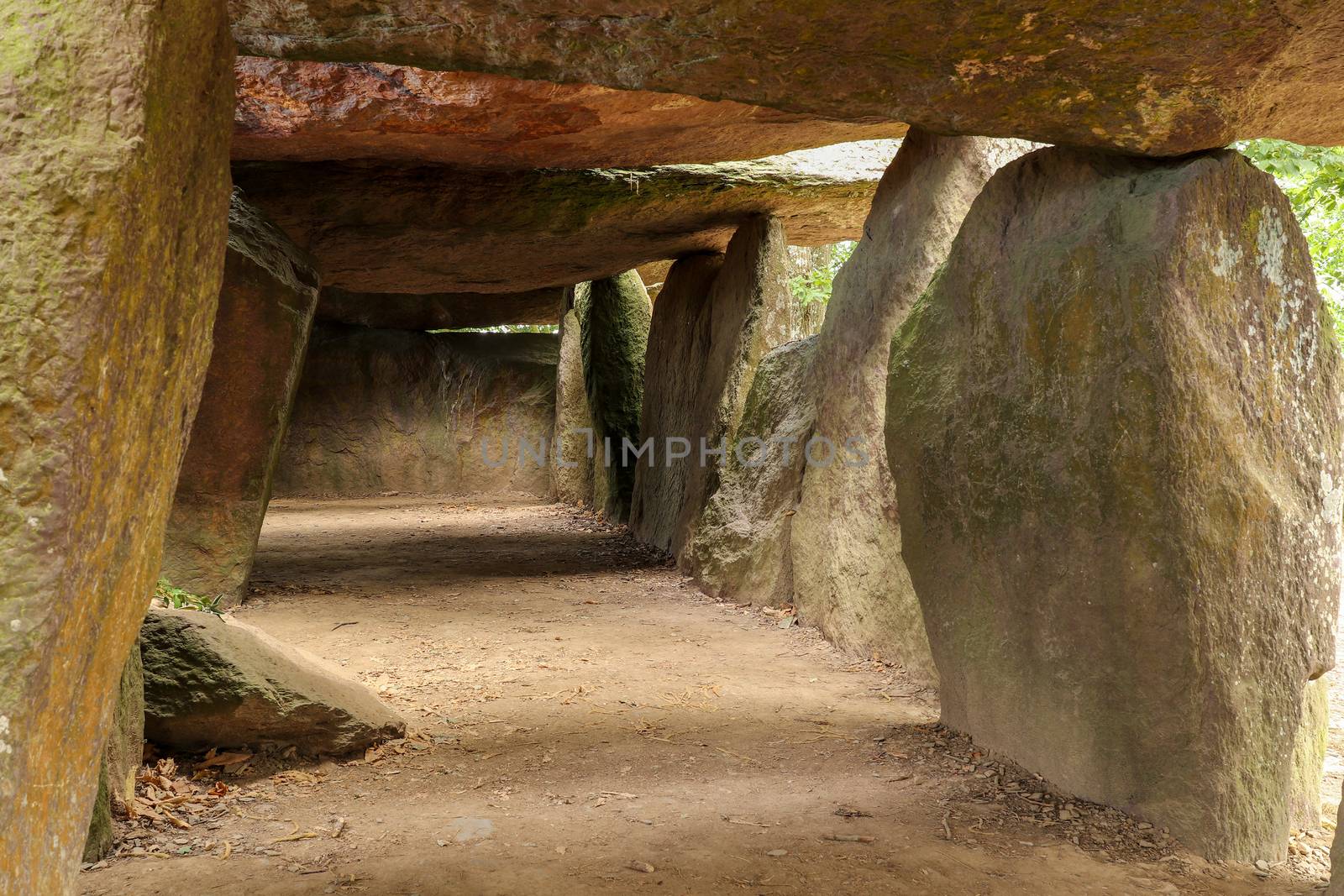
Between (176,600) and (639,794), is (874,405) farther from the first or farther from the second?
(176,600)

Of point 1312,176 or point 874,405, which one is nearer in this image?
point 874,405

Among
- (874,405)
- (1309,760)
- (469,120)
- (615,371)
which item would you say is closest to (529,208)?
(469,120)

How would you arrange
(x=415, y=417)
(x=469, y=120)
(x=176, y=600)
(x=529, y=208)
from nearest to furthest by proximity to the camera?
1. (x=176, y=600)
2. (x=469, y=120)
3. (x=529, y=208)
4. (x=415, y=417)

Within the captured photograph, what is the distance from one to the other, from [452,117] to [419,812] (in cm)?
341

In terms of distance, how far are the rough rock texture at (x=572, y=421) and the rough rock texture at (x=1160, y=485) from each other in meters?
8.83

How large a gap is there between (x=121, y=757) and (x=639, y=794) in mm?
1527

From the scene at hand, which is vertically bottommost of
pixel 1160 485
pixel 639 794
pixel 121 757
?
pixel 639 794

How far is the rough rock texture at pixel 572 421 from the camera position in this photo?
12.3 metres

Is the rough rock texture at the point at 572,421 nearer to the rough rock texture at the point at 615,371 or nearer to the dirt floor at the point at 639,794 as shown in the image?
the rough rock texture at the point at 615,371

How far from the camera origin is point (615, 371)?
1107 cm

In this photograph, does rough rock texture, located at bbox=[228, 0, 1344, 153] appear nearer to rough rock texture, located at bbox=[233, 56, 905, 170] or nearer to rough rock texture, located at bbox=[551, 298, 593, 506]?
rough rock texture, located at bbox=[233, 56, 905, 170]

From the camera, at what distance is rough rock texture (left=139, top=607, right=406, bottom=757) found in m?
3.46

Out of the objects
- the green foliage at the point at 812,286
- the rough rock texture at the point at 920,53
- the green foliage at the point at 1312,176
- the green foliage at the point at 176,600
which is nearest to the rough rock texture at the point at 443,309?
the green foliage at the point at 812,286

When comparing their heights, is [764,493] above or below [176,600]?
above
